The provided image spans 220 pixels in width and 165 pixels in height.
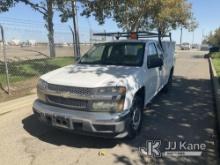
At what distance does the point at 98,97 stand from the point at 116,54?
2034 mm

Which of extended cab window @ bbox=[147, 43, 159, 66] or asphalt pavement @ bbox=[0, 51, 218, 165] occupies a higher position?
extended cab window @ bbox=[147, 43, 159, 66]

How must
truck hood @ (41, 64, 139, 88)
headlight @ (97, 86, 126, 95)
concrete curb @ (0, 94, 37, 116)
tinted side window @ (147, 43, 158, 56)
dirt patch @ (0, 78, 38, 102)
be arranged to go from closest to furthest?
headlight @ (97, 86, 126, 95), truck hood @ (41, 64, 139, 88), tinted side window @ (147, 43, 158, 56), concrete curb @ (0, 94, 37, 116), dirt patch @ (0, 78, 38, 102)

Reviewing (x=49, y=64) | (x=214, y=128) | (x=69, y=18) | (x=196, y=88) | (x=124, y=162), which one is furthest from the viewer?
(x=69, y=18)

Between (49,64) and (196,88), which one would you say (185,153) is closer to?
(196,88)

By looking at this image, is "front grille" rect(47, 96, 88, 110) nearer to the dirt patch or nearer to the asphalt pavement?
the asphalt pavement

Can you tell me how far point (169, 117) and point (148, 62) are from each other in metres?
1.48

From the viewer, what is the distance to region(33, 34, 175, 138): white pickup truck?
4234 millimetres

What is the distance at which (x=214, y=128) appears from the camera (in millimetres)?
5594

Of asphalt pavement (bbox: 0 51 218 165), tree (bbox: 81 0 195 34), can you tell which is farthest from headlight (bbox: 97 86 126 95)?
tree (bbox: 81 0 195 34)

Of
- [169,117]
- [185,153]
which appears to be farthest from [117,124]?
[169,117]

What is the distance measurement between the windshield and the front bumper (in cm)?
161

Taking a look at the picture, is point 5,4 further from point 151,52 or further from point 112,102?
point 112,102

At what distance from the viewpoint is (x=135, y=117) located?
4895mm

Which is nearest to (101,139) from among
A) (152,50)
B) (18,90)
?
(152,50)
